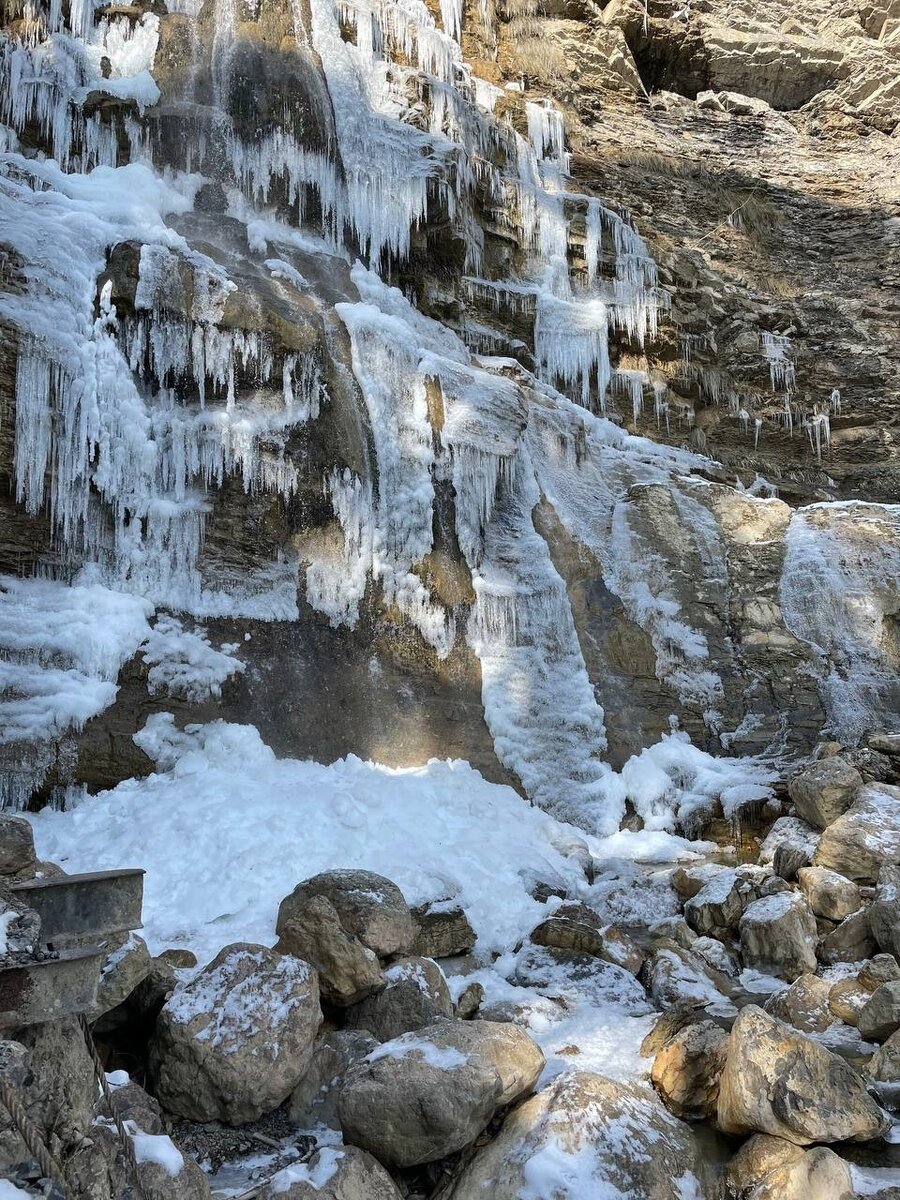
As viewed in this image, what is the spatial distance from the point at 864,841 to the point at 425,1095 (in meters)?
5.27

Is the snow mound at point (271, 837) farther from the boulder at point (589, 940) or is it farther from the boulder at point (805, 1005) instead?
the boulder at point (805, 1005)

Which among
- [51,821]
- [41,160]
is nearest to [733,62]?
[41,160]

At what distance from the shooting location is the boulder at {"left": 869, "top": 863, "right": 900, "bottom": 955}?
6.93 meters

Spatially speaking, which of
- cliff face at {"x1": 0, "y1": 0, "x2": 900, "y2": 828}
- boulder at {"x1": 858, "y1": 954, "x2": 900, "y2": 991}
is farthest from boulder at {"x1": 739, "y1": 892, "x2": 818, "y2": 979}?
cliff face at {"x1": 0, "y1": 0, "x2": 900, "y2": 828}

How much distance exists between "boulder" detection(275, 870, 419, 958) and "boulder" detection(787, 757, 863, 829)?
4856mm

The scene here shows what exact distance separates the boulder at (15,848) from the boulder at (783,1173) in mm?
3796

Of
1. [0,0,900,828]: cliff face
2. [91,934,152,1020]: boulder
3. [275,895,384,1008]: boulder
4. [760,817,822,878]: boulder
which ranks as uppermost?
[0,0,900,828]: cliff face

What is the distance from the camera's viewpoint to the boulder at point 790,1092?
15.0 feet

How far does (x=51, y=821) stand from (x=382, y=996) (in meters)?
3.84

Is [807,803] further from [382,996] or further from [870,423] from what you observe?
[870,423]

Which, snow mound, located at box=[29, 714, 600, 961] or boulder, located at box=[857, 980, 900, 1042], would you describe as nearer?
boulder, located at box=[857, 980, 900, 1042]

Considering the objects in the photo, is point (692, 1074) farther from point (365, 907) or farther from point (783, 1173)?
point (365, 907)

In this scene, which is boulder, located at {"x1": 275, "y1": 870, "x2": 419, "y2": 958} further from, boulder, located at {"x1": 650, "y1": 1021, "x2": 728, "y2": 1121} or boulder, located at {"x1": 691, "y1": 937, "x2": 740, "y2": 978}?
boulder, located at {"x1": 691, "y1": 937, "x2": 740, "y2": 978}

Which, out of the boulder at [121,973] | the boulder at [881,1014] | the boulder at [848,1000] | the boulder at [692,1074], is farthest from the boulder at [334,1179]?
the boulder at [848,1000]
